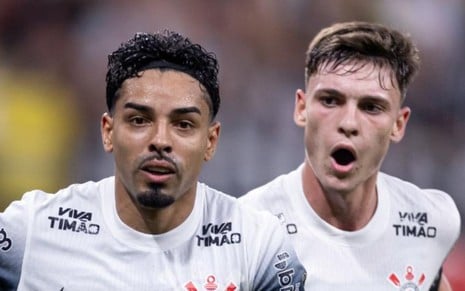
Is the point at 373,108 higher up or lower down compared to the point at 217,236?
higher up

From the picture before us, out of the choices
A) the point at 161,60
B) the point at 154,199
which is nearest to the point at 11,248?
the point at 154,199

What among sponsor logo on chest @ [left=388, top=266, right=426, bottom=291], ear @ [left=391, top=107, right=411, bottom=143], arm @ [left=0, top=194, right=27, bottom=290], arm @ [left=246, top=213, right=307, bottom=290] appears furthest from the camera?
ear @ [left=391, top=107, right=411, bottom=143]

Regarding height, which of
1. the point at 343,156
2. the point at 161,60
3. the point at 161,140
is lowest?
the point at 161,140

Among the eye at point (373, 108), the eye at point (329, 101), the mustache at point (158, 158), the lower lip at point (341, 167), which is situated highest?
the eye at point (329, 101)

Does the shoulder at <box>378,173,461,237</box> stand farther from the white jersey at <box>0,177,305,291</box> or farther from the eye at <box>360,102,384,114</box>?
the white jersey at <box>0,177,305,291</box>

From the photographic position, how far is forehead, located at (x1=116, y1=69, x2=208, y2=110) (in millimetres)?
4066

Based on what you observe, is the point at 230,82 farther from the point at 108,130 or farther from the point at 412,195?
the point at 108,130

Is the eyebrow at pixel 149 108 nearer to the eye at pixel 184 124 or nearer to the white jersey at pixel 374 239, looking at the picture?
the eye at pixel 184 124

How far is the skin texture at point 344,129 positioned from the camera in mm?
4922

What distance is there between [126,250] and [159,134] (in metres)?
0.49

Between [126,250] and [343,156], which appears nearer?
[126,250]

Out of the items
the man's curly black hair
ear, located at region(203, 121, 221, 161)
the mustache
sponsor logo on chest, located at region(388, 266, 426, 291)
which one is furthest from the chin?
sponsor logo on chest, located at region(388, 266, 426, 291)

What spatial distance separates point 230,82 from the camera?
8453 mm

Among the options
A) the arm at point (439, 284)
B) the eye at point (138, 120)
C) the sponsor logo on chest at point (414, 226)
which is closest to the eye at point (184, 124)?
the eye at point (138, 120)
